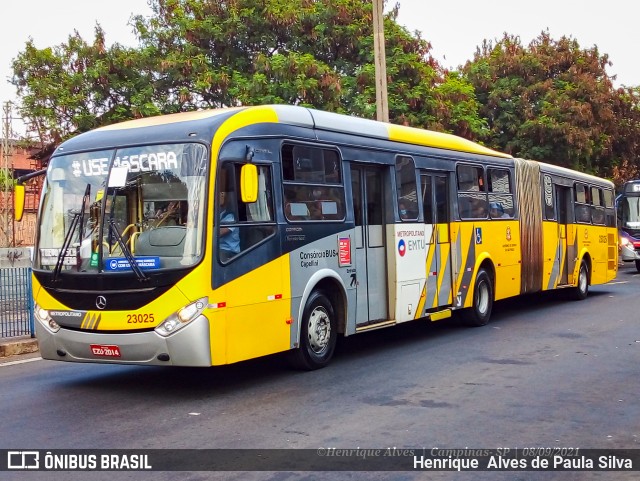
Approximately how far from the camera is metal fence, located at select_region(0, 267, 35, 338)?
40.1 ft

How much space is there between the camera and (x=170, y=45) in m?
24.0

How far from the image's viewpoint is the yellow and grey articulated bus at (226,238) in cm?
812

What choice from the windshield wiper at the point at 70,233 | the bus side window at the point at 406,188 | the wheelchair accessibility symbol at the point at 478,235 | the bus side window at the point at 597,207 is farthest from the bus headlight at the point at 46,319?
the bus side window at the point at 597,207

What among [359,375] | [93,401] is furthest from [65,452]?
[359,375]

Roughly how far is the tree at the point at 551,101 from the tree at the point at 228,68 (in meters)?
7.41

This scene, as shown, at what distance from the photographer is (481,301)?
14211mm

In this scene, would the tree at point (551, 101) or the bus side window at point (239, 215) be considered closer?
the bus side window at point (239, 215)

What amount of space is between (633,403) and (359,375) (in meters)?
2.97

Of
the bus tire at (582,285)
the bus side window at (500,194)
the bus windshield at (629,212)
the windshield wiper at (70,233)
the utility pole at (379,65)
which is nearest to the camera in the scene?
the windshield wiper at (70,233)

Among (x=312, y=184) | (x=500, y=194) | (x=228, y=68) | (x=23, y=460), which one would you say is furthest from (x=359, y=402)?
(x=228, y=68)

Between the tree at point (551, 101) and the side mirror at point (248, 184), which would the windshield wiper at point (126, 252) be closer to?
the side mirror at point (248, 184)

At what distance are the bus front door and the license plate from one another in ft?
11.1

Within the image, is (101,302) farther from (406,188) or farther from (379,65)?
(379,65)

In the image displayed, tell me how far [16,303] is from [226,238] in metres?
5.51
